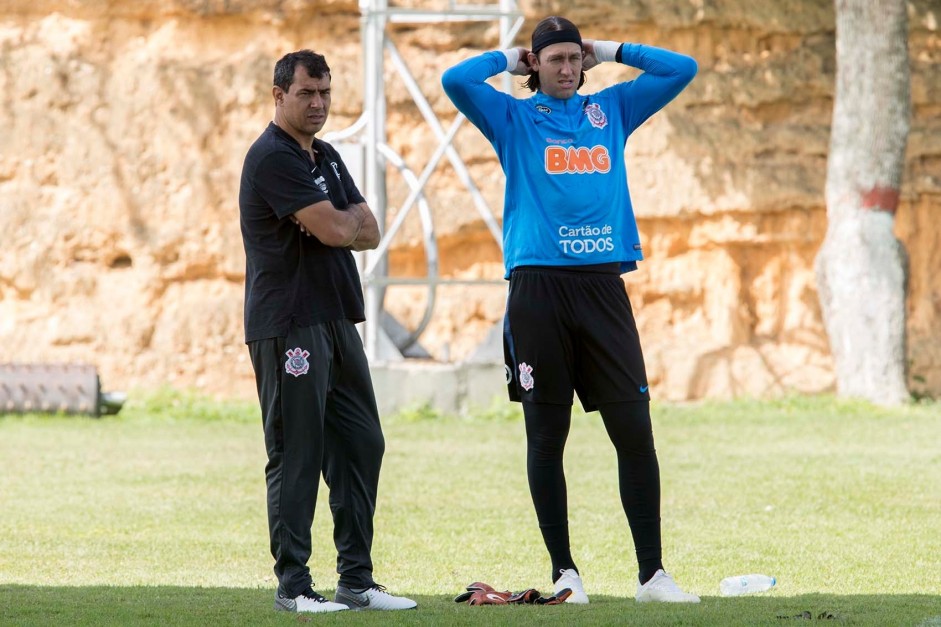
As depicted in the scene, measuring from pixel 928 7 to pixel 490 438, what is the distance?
9437mm

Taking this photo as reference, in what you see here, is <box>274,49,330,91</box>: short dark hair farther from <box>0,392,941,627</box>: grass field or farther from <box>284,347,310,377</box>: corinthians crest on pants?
<box>0,392,941,627</box>: grass field

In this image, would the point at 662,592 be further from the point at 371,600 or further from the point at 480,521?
the point at 480,521

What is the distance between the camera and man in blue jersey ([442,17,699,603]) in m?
5.56

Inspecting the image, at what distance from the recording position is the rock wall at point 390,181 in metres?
17.3

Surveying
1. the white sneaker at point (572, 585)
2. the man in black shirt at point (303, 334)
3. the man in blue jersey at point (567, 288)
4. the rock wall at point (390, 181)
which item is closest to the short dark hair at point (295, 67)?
the man in black shirt at point (303, 334)

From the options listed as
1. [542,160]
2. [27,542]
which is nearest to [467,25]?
[27,542]

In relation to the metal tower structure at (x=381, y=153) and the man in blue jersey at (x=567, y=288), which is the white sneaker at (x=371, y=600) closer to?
the man in blue jersey at (x=567, y=288)

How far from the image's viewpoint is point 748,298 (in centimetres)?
1842

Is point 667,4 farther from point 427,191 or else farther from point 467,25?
point 427,191

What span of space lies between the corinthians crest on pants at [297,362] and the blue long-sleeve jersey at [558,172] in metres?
0.94

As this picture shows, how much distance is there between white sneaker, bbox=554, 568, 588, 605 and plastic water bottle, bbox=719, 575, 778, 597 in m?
0.75

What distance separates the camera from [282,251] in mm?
5270

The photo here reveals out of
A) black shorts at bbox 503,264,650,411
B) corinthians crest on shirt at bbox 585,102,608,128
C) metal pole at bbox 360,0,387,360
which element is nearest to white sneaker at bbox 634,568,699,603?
black shorts at bbox 503,264,650,411

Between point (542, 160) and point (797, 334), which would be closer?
point (542, 160)
